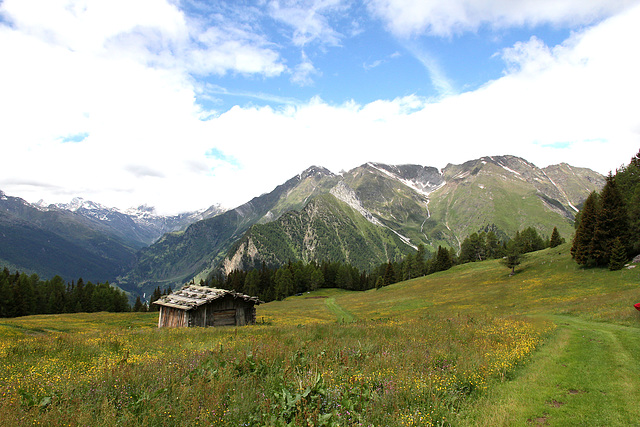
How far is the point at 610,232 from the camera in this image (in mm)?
43250

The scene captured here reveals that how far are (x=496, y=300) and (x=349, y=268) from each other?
9122 centimetres

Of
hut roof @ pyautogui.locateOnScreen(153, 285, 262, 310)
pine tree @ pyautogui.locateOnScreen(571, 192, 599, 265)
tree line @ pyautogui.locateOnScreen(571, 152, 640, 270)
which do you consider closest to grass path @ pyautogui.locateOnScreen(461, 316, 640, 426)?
hut roof @ pyautogui.locateOnScreen(153, 285, 262, 310)

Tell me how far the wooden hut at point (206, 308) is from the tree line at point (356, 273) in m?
77.1

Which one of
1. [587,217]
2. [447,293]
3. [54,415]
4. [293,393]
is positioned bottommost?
[447,293]

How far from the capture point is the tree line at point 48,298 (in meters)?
76.1

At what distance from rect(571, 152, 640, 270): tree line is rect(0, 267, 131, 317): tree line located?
12148cm

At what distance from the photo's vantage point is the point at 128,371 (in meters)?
7.91

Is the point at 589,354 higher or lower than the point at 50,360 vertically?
lower

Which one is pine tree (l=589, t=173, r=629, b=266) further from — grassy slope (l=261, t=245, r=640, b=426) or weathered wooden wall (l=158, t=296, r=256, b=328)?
weathered wooden wall (l=158, t=296, r=256, b=328)

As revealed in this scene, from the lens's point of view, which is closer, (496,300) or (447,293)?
(496,300)

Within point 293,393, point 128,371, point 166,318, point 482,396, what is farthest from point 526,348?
point 166,318

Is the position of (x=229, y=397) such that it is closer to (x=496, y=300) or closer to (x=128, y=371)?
(x=128, y=371)

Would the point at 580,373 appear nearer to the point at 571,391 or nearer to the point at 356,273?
the point at 571,391

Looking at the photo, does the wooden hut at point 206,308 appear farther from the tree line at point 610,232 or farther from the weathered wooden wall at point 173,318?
the tree line at point 610,232
